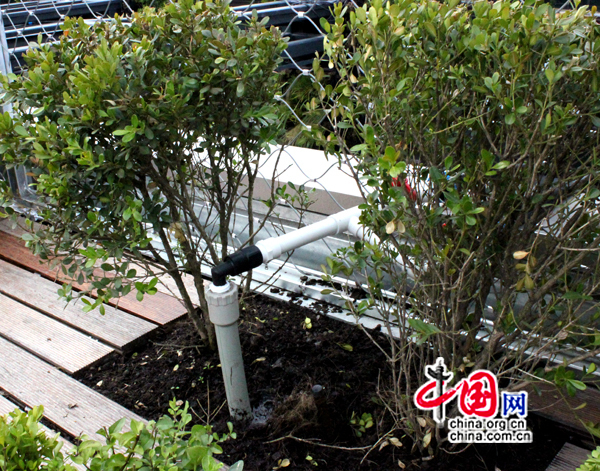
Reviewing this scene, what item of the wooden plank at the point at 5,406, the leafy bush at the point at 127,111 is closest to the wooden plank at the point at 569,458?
the leafy bush at the point at 127,111

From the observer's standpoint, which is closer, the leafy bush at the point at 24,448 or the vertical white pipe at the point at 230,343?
the leafy bush at the point at 24,448

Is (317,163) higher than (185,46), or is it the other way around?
(317,163)

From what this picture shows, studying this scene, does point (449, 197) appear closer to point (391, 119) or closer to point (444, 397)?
point (391, 119)

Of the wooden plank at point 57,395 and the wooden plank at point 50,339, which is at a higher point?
the wooden plank at point 50,339

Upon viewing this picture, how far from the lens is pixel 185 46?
1.29 m

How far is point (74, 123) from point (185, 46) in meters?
0.30

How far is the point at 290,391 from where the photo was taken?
5.08 feet

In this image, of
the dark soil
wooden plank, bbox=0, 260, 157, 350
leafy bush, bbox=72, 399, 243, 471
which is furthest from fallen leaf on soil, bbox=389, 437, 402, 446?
wooden plank, bbox=0, 260, 157, 350

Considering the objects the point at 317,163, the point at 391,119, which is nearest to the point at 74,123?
the point at 391,119

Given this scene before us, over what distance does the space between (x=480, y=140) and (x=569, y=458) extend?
75 centimetres

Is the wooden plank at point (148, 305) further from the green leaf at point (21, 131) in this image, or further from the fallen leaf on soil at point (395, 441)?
the fallen leaf on soil at point (395, 441)

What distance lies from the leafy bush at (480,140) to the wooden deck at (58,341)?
2.80ft

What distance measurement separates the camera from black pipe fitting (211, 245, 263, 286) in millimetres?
1229

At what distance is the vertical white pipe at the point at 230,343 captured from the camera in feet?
4.15
